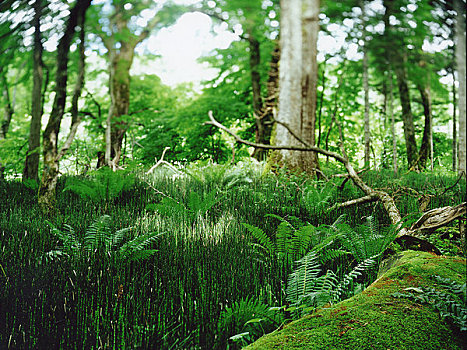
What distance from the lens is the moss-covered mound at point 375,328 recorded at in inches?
34.2

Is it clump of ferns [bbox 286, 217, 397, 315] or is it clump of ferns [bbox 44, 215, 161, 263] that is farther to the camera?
clump of ferns [bbox 44, 215, 161, 263]

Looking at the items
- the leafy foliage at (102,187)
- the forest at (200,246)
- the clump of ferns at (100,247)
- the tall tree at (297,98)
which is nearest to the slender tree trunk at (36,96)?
the forest at (200,246)

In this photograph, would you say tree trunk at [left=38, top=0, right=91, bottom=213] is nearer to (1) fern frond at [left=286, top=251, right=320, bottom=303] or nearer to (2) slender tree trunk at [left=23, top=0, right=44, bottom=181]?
(2) slender tree trunk at [left=23, top=0, right=44, bottom=181]

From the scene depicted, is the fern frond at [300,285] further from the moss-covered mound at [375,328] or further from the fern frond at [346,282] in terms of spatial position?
the moss-covered mound at [375,328]

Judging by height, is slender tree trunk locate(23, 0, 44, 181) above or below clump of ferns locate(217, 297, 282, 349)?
above

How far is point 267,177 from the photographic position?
5.71m

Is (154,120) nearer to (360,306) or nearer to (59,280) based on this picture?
(59,280)

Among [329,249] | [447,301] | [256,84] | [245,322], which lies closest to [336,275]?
[329,249]

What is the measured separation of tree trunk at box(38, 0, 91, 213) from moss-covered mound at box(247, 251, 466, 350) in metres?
1.22

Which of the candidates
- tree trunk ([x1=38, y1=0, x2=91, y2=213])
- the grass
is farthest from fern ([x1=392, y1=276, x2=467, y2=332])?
tree trunk ([x1=38, y1=0, x2=91, y2=213])

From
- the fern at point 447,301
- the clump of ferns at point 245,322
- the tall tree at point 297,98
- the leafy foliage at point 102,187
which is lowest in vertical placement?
the clump of ferns at point 245,322

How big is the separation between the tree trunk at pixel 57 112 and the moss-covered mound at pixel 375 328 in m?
1.22

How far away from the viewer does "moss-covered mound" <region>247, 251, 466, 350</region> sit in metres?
0.87

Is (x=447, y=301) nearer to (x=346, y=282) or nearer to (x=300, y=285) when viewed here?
(x=346, y=282)
